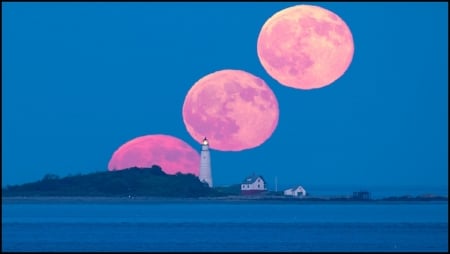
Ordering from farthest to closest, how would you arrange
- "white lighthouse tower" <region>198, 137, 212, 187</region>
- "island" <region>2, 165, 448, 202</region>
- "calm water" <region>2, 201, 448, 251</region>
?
"island" <region>2, 165, 448, 202</region>
"white lighthouse tower" <region>198, 137, 212, 187</region>
"calm water" <region>2, 201, 448, 251</region>

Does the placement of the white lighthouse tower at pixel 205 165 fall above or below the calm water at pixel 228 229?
above

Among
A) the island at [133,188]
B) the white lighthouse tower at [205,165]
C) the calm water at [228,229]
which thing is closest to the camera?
the calm water at [228,229]

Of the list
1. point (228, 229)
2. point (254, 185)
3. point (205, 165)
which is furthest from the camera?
point (254, 185)

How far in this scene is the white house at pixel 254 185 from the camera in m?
126

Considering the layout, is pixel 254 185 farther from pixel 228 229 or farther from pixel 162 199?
pixel 228 229

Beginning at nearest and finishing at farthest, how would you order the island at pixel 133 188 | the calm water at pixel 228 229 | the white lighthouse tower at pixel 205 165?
the calm water at pixel 228 229, the white lighthouse tower at pixel 205 165, the island at pixel 133 188

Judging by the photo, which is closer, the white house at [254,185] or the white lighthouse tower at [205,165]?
the white lighthouse tower at [205,165]

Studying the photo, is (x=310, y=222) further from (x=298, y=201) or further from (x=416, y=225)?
(x=298, y=201)

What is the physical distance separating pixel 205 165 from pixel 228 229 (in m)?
28.6

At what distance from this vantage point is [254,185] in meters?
126

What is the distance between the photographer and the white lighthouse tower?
111 m

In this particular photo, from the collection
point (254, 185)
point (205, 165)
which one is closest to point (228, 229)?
point (205, 165)

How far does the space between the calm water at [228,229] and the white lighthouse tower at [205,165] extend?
10.3 ft

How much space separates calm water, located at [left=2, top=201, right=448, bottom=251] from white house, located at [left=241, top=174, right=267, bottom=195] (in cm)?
159
